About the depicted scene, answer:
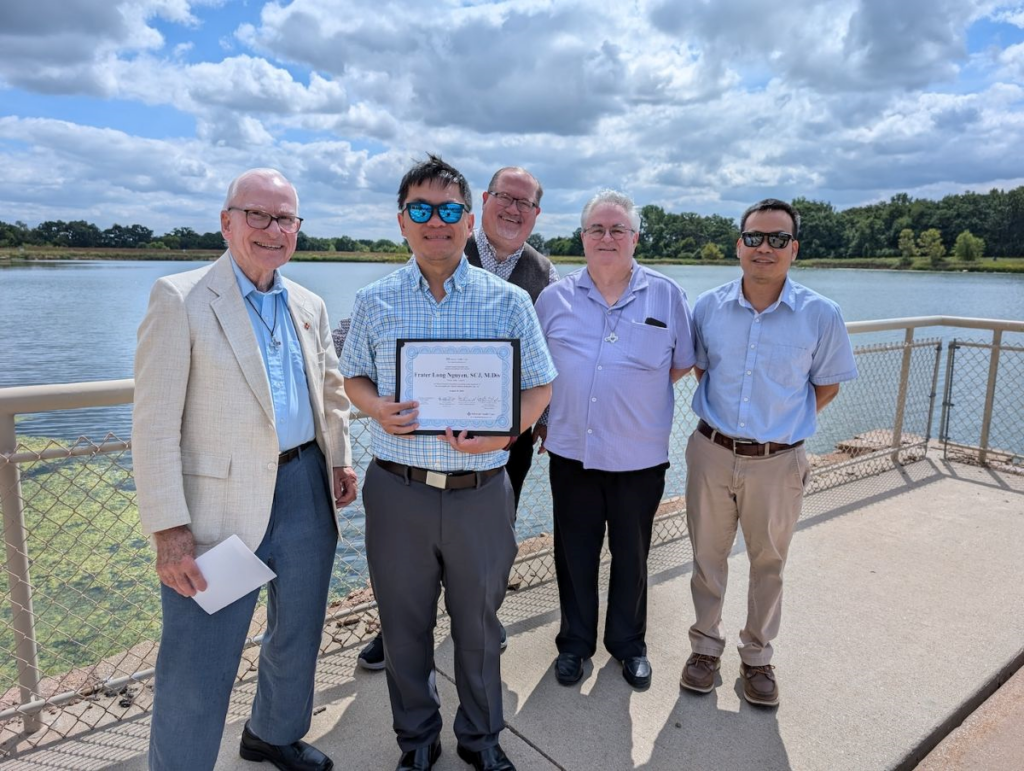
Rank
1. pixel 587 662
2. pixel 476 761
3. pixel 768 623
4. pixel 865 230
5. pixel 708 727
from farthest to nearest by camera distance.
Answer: pixel 865 230 → pixel 587 662 → pixel 768 623 → pixel 708 727 → pixel 476 761

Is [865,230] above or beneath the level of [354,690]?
above

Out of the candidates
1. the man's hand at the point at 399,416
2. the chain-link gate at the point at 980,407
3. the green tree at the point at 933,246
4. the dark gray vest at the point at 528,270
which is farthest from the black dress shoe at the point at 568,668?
the green tree at the point at 933,246

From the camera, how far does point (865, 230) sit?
37344 millimetres

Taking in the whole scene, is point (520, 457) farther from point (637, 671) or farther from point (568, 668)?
point (637, 671)

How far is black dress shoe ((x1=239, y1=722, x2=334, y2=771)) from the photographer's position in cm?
228

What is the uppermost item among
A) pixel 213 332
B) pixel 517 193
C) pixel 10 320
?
pixel 517 193

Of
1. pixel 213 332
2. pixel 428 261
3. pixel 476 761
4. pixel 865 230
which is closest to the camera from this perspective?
pixel 213 332

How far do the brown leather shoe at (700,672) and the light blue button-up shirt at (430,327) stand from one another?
1.39 metres

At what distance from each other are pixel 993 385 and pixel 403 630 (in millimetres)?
5543

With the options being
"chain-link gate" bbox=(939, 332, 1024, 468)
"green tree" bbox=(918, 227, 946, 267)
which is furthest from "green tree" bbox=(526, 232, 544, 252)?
"green tree" bbox=(918, 227, 946, 267)

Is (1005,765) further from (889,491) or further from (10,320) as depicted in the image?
(10,320)

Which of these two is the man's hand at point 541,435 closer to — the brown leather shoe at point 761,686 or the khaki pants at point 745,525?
the khaki pants at point 745,525

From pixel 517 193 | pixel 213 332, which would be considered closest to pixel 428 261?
pixel 213 332

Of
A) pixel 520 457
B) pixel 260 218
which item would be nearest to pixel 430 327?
pixel 260 218
